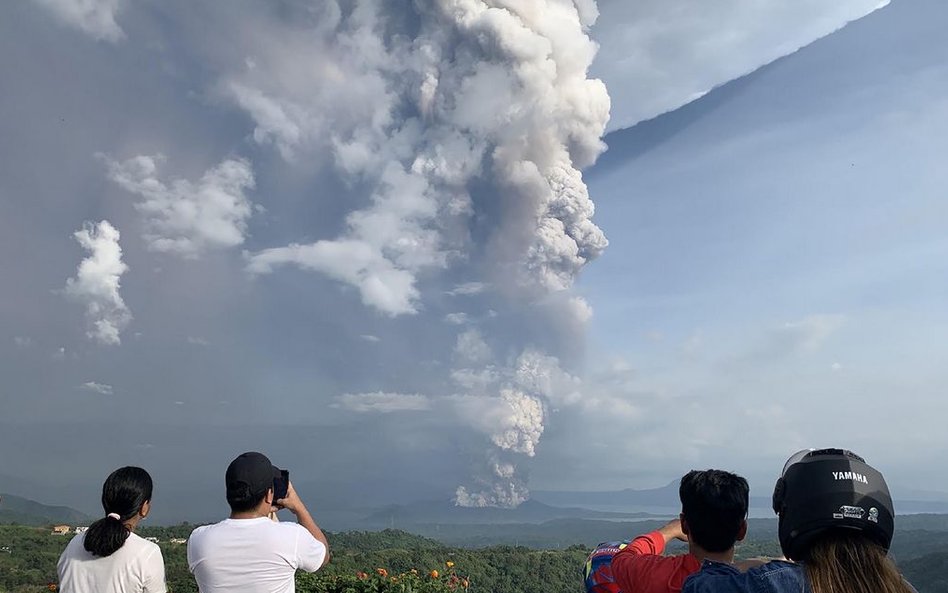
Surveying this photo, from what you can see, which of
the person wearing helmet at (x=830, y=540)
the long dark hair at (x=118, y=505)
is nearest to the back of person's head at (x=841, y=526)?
the person wearing helmet at (x=830, y=540)

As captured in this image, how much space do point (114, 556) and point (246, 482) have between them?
0.98 meters

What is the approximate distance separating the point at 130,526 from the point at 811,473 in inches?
145

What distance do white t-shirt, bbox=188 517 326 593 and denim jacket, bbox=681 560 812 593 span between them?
2.36 meters

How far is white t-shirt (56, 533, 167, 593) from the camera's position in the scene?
3771 mm

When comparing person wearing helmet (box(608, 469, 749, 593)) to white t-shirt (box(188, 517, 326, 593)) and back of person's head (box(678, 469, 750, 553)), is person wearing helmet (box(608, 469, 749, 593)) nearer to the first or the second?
back of person's head (box(678, 469, 750, 553))

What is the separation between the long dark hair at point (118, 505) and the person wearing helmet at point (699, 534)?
2777 millimetres

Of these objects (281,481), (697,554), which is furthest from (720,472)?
(281,481)

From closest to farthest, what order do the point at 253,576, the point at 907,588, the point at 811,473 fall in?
1. the point at 907,588
2. the point at 811,473
3. the point at 253,576

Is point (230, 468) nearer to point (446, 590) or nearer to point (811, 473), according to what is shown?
point (811, 473)

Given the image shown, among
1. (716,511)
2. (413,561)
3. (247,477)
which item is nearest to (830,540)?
(716,511)

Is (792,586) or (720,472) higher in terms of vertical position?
(720,472)

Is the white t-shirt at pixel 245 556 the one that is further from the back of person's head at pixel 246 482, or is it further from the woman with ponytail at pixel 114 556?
the woman with ponytail at pixel 114 556

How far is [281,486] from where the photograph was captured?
3771 mm

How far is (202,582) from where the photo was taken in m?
3.60
